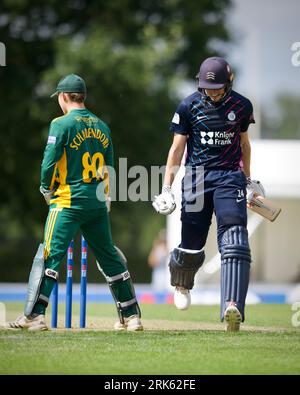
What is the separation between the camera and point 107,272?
28.2 feet

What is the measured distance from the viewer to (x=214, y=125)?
8.38 m

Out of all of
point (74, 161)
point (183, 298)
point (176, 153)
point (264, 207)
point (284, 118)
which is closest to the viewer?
point (74, 161)

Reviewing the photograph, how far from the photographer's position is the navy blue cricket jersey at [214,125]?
27.6 feet

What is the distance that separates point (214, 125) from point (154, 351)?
226 centimetres

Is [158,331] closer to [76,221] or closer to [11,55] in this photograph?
[76,221]

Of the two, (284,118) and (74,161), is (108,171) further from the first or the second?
(284,118)

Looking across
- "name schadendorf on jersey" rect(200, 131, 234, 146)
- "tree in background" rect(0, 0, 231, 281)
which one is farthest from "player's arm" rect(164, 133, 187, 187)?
"tree in background" rect(0, 0, 231, 281)

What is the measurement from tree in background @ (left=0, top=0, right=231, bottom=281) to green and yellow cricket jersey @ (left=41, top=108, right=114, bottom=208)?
2176cm

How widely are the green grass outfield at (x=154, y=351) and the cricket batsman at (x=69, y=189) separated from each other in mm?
445

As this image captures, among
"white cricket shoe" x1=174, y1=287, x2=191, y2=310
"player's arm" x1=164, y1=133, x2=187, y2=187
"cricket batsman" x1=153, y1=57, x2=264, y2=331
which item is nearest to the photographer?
"cricket batsman" x1=153, y1=57, x2=264, y2=331

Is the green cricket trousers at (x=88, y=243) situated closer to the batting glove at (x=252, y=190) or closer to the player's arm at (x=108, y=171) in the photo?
the player's arm at (x=108, y=171)

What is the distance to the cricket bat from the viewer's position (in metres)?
8.77

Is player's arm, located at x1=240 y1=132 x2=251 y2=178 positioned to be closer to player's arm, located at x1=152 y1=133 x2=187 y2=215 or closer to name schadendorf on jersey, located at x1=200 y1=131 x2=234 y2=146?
name schadendorf on jersey, located at x1=200 y1=131 x2=234 y2=146

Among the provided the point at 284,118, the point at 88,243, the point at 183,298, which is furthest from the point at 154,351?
the point at 284,118
